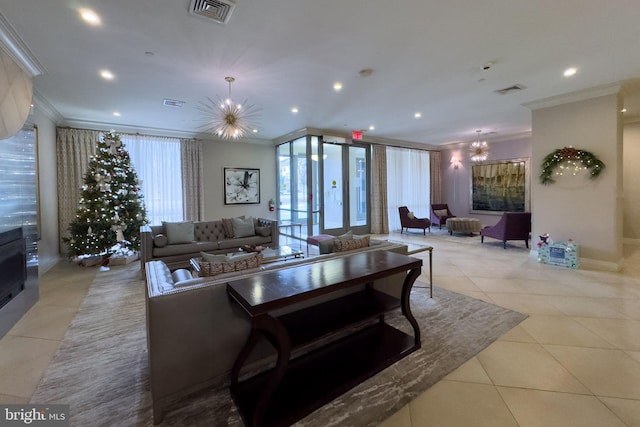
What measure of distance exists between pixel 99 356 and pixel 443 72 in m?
4.97

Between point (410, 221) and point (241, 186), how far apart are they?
5.13 meters

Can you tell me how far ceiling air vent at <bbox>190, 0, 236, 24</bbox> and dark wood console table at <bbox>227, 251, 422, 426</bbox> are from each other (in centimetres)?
226

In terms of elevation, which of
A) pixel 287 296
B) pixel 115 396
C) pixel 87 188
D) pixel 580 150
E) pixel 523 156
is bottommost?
pixel 115 396

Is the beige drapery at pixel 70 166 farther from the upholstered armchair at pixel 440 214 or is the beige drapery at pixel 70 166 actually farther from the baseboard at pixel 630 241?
the baseboard at pixel 630 241

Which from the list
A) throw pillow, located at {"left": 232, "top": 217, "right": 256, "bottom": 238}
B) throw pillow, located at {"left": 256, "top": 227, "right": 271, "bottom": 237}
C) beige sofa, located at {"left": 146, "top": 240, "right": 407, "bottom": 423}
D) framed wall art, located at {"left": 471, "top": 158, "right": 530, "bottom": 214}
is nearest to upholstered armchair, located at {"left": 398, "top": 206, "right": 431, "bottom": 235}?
framed wall art, located at {"left": 471, "top": 158, "right": 530, "bottom": 214}

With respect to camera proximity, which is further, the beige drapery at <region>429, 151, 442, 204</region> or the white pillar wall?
the beige drapery at <region>429, 151, 442, 204</region>

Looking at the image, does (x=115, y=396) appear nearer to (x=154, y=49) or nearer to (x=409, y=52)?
(x=154, y=49)

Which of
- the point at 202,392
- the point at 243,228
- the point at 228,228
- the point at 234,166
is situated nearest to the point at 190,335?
the point at 202,392

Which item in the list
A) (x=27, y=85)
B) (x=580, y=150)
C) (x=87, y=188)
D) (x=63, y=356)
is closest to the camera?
(x=63, y=356)

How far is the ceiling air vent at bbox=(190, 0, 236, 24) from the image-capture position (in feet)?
7.54

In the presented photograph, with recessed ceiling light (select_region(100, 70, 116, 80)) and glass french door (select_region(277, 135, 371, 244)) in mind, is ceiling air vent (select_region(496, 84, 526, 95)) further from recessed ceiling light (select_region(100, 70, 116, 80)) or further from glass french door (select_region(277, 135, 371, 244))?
recessed ceiling light (select_region(100, 70, 116, 80))

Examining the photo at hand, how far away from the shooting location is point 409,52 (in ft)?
10.5

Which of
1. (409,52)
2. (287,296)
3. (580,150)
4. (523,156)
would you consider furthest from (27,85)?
(523,156)

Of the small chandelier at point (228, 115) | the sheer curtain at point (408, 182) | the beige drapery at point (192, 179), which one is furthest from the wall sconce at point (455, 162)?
the beige drapery at point (192, 179)
